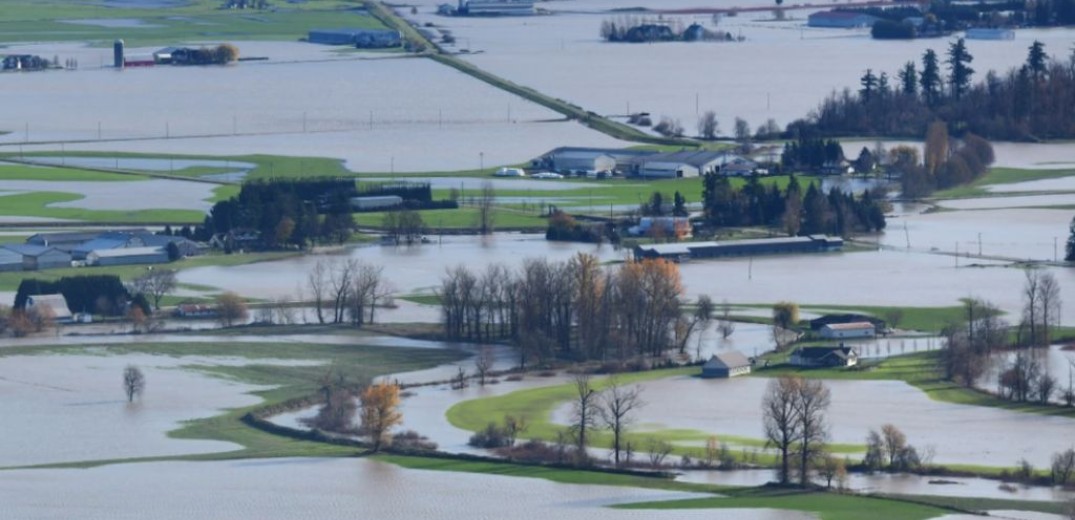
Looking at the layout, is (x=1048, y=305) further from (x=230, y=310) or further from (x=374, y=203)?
(x=374, y=203)

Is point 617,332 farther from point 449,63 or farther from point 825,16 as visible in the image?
point 825,16

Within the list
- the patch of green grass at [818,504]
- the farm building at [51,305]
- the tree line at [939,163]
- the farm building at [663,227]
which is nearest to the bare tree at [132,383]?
the farm building at [51,305]

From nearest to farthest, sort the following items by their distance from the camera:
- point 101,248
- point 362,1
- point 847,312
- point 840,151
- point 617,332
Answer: point 617,332, point 847,312, point 101,248, point 840,151, point 362,1

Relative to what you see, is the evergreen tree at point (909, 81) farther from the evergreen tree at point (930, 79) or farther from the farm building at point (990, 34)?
the farm building at point (990, 34)

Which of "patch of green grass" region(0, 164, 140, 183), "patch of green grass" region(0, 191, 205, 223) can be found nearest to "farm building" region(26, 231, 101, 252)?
"patch of green grass" region(0, 191, 205, 223)

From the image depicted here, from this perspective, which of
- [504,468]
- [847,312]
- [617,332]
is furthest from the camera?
[847,312]

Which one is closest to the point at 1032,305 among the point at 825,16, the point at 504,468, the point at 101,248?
the point at 504,468

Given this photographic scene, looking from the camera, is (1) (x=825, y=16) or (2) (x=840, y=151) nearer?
(2) (x=840, y=151)
